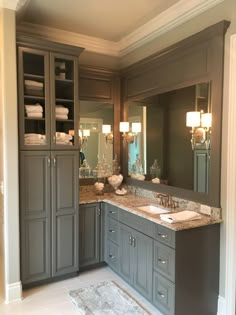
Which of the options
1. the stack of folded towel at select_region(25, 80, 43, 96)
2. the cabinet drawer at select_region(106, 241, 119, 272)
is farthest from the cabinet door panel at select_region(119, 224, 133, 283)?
the stack of folded towel at select_region(25, 80, 43, 96)

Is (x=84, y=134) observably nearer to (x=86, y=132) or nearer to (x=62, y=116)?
→ (x=86, y=132)

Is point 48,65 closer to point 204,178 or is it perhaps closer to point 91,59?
point 91,59

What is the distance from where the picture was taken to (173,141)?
10.0 feet

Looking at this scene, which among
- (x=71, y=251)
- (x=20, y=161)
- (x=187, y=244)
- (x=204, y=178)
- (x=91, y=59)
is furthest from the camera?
(x=91, y=59)

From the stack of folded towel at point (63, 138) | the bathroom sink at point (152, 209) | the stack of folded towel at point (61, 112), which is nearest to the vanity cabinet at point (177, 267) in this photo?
the bathroom sink at point (152, 209)

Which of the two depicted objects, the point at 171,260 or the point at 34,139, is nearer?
the point at 171,260

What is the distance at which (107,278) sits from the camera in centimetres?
319

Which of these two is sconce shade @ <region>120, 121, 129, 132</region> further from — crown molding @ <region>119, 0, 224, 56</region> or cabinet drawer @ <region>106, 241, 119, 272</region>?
cabinet drawer @ <region>106, 241, 119, 272</region>

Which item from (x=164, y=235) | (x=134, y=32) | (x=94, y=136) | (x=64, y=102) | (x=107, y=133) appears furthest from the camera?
(x=107, y=133)

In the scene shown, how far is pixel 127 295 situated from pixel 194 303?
29.8 inches

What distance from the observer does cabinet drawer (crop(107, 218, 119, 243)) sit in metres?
3.18

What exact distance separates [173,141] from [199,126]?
1.44 ft

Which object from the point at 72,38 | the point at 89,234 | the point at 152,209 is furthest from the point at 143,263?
the point at 72,38

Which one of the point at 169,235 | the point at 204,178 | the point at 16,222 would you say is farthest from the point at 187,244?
the point at 16,222
